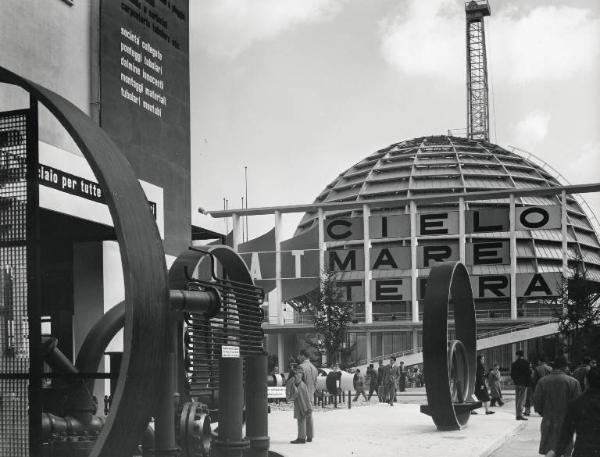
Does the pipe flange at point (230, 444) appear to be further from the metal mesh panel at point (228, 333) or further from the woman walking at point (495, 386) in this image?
the woman walking at point (495, 386)

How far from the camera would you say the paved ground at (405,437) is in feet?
46.6

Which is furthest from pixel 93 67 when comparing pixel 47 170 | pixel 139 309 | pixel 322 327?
pixel 322 327

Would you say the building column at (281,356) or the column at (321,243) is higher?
the column at (321,243)

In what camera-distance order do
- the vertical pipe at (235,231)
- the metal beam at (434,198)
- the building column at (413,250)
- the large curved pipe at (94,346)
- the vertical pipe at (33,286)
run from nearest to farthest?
the vertical pipe at (33,286) → the large curved pipe at (94,346) → the metal beam at (434,198) → the building column at (413,250) → the vertical pipe at (235,231)

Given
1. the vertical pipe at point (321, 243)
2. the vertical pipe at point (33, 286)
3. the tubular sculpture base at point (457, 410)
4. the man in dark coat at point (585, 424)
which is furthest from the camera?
the vertical pipe at point (321, 243)

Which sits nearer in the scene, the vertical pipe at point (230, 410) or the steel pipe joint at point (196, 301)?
the steel pipe joint at point (196, 301)

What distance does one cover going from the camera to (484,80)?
93562 mm

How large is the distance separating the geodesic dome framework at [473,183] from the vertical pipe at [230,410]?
56.2m

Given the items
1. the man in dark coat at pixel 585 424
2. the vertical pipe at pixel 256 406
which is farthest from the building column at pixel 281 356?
the man in dark coat at pixel 585 424

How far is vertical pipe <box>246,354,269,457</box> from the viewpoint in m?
10.4

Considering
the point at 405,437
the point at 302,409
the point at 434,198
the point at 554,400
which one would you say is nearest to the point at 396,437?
the point at 405,437

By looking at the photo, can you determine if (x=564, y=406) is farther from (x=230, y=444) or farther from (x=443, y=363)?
(x=443, y=363)

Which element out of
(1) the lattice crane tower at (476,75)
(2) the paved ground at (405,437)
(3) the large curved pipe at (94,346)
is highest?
(1) the lattice crane tower at (476,75)

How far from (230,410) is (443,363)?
7.38 meters
